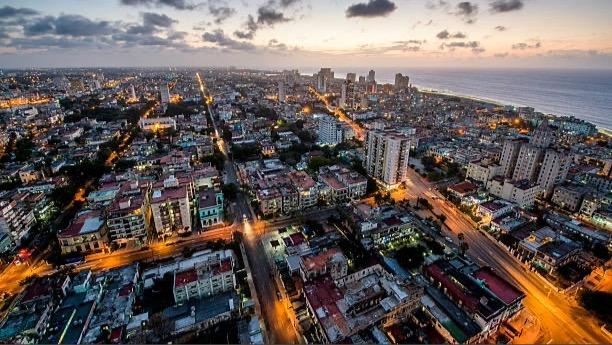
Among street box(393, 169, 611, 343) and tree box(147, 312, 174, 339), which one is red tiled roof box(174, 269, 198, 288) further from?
street box(393, 169, 611, 343)

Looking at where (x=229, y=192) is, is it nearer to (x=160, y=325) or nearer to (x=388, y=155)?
(x=160, y=325)

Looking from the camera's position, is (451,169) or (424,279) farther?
(451,169)

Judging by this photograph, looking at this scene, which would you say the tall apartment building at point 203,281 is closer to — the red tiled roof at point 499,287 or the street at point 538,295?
the red tiled roof at point 499,287

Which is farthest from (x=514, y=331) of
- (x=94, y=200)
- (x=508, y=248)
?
(x=94, y=200)

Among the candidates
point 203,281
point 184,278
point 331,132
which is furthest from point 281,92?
point 203,281

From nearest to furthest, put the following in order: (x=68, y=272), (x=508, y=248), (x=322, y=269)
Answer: (x=322, y=269), (x=68, y=272), (x=508, y=248)

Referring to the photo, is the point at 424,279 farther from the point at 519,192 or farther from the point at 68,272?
the point at 68,272

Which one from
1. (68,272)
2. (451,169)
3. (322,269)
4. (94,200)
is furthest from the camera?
(451,169)

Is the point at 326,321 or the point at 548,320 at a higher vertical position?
the point at 326,321
